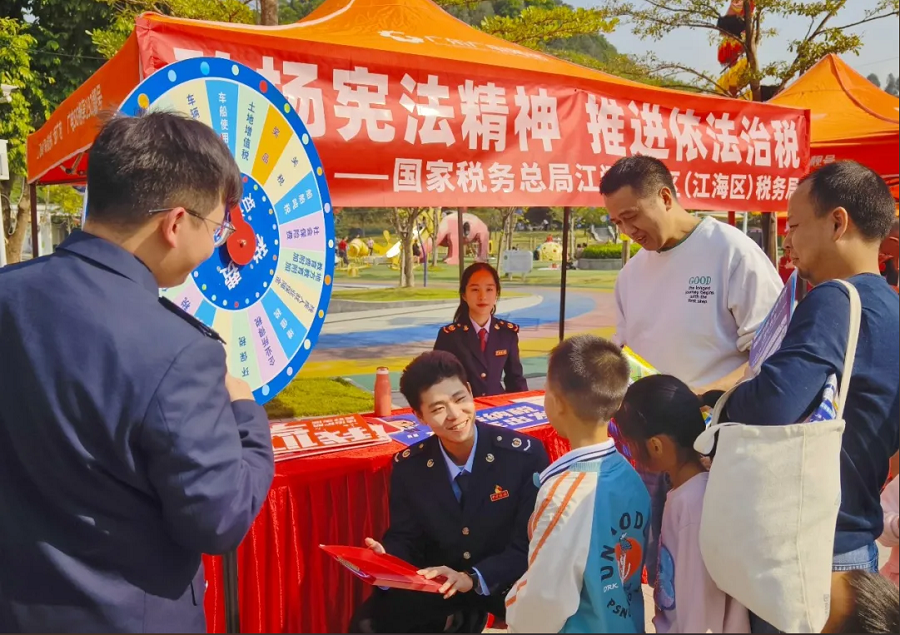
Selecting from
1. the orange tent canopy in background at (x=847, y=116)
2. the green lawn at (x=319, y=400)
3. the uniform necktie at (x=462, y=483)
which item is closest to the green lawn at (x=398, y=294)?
the green lawn at (x=319, y=400)

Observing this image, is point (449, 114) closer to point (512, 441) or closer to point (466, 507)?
point (512, 441)

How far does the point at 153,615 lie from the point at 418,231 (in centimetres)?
2005

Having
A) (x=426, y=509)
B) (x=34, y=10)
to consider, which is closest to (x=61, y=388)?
(x=426, y=509)

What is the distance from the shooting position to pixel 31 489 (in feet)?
3.41

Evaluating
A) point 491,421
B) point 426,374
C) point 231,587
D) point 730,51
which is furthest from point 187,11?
point 730,51

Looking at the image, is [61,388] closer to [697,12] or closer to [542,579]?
[542,579]

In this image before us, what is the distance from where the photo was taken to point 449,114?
2793 mm

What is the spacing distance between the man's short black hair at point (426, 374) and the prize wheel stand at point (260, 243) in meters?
0.36

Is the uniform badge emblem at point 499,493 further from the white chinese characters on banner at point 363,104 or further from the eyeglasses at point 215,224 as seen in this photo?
the white chinese characters on banner at point 363,104

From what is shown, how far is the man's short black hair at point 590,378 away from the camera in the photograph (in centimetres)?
151

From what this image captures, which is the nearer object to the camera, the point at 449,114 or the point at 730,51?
the point at 449,114

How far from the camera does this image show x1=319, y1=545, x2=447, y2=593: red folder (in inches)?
65.1

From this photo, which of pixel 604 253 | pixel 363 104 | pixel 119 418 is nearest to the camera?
pixel 119 418

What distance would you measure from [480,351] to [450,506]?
158 centimetres
